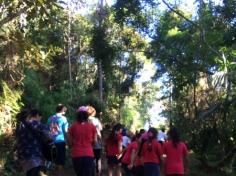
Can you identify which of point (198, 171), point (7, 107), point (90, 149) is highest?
point (7, 107)

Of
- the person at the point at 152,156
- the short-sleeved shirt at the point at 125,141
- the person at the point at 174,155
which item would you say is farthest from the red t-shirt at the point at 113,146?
the person at the point at 174,155

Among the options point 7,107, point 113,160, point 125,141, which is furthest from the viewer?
point 125,141

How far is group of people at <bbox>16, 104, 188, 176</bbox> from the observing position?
785cm

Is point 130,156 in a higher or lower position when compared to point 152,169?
higher

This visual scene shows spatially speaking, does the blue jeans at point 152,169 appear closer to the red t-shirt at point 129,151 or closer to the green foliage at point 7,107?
the red t-shirt at point 129,151

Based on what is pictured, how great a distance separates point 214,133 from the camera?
16.9 meters

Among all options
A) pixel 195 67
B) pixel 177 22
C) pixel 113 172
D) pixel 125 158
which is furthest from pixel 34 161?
pixel 177 22

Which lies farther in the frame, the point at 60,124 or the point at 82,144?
the point at 60,124

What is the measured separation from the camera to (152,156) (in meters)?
10.1

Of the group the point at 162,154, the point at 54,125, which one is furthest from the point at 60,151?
the point at 162,154

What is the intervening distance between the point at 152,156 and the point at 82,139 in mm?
1692

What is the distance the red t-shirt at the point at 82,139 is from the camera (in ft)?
29.6

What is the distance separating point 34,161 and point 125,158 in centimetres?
424

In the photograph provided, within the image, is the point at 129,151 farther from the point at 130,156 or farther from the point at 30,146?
the point at 30,146
